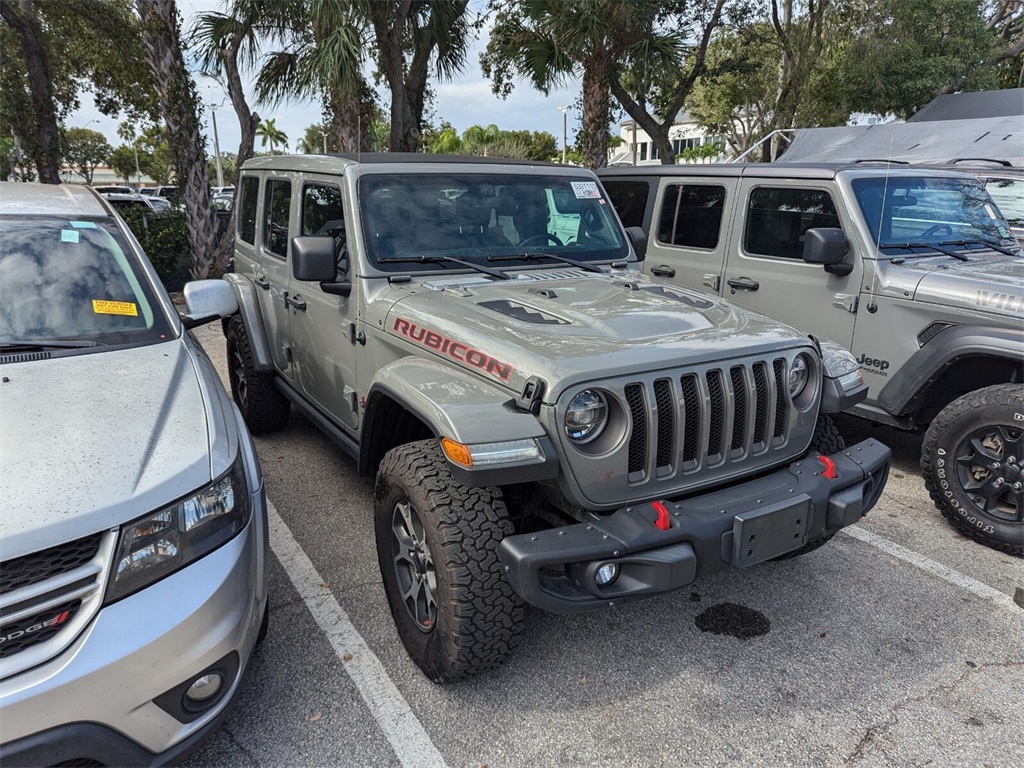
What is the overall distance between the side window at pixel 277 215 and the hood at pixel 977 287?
3811 mm

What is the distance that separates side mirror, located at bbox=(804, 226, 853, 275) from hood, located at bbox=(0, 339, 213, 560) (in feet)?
11.8

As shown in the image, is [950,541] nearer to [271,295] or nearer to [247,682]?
[247,682]

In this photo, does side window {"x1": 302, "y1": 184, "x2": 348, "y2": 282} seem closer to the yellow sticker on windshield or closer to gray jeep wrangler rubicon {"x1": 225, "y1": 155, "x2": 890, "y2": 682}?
gray jeep wrangler rubicon {"x1": 225, "y1": 155, "x2": 890, "y2": 682}

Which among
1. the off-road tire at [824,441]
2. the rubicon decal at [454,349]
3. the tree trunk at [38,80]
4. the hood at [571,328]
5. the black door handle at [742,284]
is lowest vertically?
the off-road tire at [824,441]

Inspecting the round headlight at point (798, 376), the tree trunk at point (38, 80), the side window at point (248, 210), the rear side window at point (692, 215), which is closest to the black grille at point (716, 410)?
the round headlight at point (798, 376)

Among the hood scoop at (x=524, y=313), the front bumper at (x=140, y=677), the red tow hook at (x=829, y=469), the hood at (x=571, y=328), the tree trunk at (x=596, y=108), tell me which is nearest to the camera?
the front bumper at (x=140, y=677)

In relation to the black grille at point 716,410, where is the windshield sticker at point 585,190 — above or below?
above

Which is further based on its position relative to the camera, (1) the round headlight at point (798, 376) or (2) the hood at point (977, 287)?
(2) the hood at point (977, 287)

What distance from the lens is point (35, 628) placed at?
1.73m

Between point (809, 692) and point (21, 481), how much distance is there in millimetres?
2704

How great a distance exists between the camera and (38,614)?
1731mm

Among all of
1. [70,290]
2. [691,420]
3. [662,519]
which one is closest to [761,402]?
[691,420]

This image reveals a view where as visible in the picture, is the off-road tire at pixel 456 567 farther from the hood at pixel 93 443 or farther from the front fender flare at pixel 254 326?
the front fender flare at pixel 254 326

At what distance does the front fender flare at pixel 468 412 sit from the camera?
2201mm
